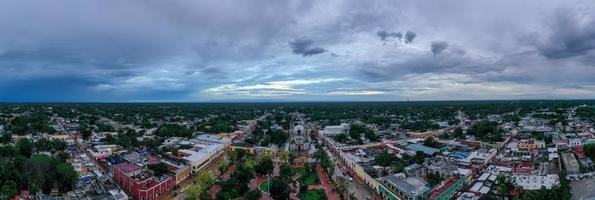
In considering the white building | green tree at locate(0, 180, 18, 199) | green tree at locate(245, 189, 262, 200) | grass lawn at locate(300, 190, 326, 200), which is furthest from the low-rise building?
the white building

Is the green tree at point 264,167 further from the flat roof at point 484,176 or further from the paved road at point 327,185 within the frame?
the flat roof at point 484,176

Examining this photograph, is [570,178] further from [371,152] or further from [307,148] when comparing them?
[307,148]

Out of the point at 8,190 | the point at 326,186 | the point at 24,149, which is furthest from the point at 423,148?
the point at 24,149

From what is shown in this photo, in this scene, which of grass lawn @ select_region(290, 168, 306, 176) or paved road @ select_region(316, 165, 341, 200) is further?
grass lawn @ select_region(290, 168, 306, 176)

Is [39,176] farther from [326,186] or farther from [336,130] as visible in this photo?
[336,130]

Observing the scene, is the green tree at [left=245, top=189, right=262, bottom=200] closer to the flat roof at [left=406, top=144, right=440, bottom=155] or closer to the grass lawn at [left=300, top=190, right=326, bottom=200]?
the grass lawn at [left=300, top=190, right=326, bottom=200]

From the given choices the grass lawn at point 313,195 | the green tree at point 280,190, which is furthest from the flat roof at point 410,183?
the green tree at point 280,190
